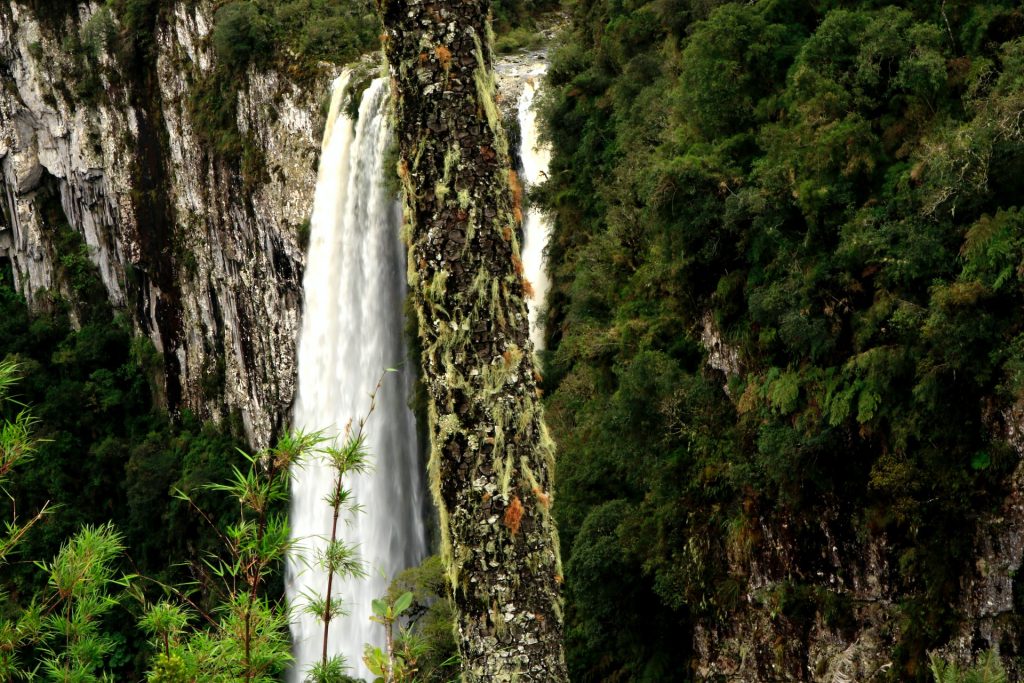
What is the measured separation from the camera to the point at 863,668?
12.4m

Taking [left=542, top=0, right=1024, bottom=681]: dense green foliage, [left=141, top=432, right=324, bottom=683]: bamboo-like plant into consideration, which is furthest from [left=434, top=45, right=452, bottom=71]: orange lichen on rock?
[left=542, top=0, right=1024, bottom=681]: dense green foliage

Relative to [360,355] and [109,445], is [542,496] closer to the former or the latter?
[360,355]

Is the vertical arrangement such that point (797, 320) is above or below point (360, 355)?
below

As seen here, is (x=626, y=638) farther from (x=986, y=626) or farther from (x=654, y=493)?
(x=986, y=626)

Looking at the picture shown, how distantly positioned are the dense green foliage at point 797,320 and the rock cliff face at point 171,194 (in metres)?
14.6

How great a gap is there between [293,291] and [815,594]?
19507 mm

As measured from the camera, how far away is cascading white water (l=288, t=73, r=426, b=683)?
2303cm

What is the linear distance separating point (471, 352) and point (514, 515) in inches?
23.6

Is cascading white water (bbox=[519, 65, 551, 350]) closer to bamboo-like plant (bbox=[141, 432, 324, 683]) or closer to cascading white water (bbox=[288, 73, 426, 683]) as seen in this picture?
cascading white water (bbox=[288, 73, 426, 683])

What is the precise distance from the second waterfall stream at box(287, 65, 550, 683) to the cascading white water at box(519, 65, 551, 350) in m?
0.03

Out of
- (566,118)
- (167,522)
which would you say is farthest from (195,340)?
(566,118)

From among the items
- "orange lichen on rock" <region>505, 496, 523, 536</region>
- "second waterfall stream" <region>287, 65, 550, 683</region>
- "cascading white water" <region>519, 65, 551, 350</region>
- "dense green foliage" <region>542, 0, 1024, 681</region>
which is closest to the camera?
"orange lichen on rock" <region>505, 496, 523, 536</region>

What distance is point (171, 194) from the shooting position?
34094 millimetres

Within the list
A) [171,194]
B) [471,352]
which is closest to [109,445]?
[171,194]
